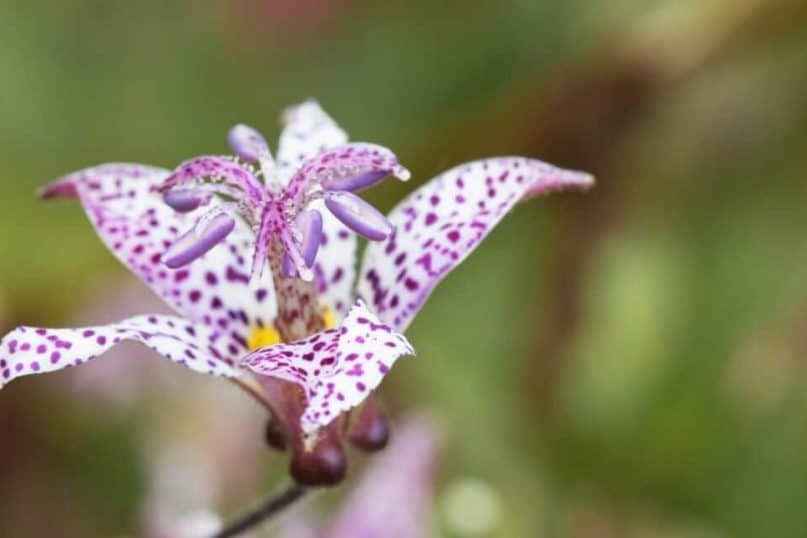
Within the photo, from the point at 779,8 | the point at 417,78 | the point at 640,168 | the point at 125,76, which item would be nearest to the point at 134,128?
the point at 125,76

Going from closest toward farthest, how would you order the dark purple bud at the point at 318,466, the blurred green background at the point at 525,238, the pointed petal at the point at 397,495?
the dark purple bud at the point at 318,466 → the pointed petal at the point at 397,495 → the blurred green background at the point at 525,238

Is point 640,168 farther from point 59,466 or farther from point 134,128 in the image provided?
point 59,466

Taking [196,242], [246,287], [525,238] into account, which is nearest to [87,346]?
[196,242]

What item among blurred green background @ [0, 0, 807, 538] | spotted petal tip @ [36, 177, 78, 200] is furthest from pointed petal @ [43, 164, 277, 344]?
blurred green background @ [0, 0, 807, 538]

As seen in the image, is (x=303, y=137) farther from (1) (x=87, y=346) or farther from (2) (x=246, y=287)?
(1) (x=87, y=346)

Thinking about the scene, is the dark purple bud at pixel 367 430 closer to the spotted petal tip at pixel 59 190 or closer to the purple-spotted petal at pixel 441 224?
the purple-spotted petal at pixel 441 224

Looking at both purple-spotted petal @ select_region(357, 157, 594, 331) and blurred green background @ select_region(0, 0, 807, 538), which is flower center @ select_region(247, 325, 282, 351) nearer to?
purple-spotted petal @ select_region(357, 157, 594, 331)

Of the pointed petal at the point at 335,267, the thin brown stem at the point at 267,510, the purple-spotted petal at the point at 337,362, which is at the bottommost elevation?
the thin brown stem at the point at 267,510

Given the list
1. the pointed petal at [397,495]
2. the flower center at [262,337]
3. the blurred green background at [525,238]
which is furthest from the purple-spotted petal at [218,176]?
the blurred green background at [525,238]
